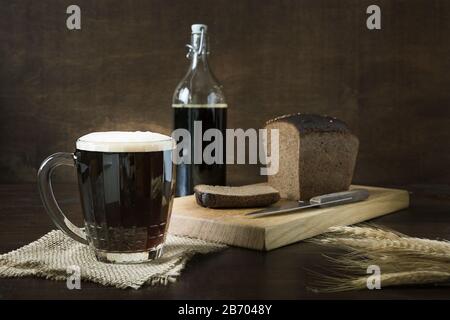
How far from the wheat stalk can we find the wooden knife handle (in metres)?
0.21

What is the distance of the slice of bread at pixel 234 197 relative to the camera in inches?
45.8

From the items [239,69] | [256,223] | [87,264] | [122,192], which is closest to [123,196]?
[122,192]

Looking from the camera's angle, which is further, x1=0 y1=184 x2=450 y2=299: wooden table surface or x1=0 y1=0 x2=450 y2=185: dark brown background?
x1=0 y1=0 x2=450 y2=185: dark brown background

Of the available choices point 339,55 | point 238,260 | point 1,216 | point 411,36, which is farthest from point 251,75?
point 238,260

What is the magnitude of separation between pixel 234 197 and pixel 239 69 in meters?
Result: 0.69

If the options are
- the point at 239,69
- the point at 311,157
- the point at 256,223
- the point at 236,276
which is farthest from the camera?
the point at 239,69

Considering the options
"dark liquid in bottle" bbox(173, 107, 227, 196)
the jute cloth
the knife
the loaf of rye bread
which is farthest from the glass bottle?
the jute cloth

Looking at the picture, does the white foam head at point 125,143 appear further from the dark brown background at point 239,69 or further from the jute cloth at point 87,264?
the dark brown background at point 239,69

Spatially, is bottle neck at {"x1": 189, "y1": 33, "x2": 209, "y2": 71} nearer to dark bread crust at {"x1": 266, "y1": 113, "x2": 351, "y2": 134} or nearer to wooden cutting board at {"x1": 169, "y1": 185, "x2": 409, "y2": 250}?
dark bread crust at {"x1": 266, "y1": 113, "x2": 351, "y2": 134}

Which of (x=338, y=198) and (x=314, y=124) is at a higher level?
(x=314, y=124)

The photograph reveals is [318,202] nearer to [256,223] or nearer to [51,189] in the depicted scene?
[256,223]

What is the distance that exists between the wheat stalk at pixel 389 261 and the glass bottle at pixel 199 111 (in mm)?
502

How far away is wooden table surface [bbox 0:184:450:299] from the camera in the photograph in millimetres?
751

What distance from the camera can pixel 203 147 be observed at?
1400 mm
